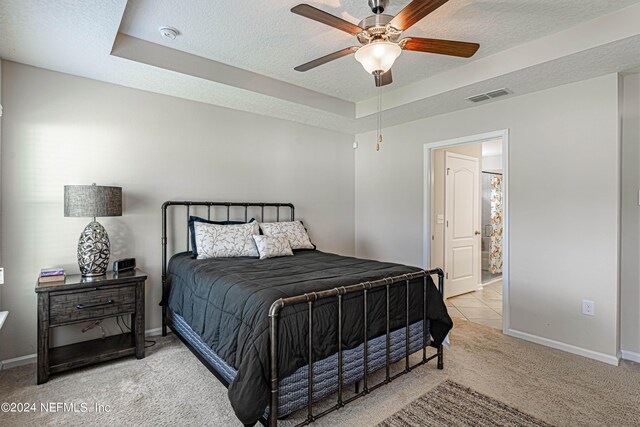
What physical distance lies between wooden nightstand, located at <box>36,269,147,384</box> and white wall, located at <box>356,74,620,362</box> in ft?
11.5

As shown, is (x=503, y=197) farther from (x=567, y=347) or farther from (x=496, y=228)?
(x=496, y=228)

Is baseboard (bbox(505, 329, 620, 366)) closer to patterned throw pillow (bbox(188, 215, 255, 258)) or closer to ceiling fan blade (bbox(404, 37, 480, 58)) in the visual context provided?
ceiling fan blade (bbox(404, 37, 480, 58))

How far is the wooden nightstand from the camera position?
2.39 metres

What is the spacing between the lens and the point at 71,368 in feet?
8.21

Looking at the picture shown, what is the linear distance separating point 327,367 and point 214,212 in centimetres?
231

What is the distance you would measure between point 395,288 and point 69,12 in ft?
8.82

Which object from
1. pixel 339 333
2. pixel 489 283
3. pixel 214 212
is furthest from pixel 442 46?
pixel 489 283

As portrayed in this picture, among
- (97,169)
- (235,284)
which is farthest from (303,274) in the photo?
(97,169)

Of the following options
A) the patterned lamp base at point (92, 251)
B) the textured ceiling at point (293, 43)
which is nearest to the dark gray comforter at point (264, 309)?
the patterned lamp base at point (92, 251)

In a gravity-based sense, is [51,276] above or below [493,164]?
below

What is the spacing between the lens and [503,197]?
339 cm

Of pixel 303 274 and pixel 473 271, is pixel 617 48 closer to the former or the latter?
pixel 303 274

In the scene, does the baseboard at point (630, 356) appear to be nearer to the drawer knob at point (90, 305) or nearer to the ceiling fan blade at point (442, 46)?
the ceiling fan blade at point (442, 46)

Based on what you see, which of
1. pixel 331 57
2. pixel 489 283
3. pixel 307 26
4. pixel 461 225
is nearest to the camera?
pixel 331 57
